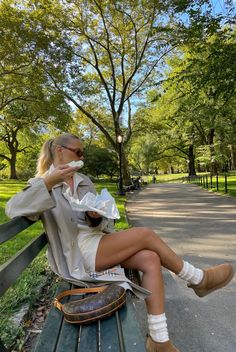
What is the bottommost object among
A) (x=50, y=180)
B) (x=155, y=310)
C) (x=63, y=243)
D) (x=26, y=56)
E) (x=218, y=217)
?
(x=218, y=217)

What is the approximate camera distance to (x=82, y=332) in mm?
2201

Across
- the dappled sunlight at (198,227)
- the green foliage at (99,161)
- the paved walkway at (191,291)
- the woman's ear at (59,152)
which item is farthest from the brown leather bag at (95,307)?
the green foliage at (99,161)

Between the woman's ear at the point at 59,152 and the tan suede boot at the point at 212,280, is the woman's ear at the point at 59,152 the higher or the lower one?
the higher one

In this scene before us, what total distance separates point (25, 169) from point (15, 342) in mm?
49493

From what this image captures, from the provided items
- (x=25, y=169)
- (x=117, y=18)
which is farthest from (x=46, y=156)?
(x=25, y=169)

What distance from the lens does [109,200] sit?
2793mm

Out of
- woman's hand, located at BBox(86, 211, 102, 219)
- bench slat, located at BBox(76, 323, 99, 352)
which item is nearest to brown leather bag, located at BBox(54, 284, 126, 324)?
bench slat, located at BBox(76, 323, 99, 352)

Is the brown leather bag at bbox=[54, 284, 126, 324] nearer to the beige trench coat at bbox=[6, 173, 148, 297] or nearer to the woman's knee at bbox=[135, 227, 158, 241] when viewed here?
the beige trench coat at bbox=[6, 173, 148, 297]

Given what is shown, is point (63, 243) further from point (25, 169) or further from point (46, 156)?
point (25, 169)

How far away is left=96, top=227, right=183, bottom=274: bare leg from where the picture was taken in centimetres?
283

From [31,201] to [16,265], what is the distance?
47 cm

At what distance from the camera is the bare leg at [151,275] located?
2.52 m

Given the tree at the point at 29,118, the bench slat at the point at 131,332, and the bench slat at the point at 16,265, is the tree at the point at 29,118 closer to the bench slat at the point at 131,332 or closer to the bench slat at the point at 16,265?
the bench slat at the point at 16,265

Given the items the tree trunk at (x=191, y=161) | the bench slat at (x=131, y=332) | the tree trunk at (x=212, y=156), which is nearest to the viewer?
the bench slat at (x=131, y=332)
